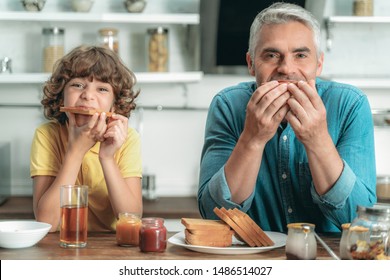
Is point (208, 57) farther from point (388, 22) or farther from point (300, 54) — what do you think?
point (300, 54)

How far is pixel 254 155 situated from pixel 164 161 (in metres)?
1.89

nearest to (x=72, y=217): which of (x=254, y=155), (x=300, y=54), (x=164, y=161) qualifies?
(x=254, y=155)

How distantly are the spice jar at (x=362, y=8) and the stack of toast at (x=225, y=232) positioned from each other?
2169mm

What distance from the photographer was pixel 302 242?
135 cm

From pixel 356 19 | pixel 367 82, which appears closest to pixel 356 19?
pixel 356 19

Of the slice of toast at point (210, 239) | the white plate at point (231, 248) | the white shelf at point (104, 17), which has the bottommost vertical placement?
the white plate at point (231, 248)

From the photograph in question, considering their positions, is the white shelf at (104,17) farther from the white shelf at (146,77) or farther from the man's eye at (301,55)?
the man's eye at (301,55)

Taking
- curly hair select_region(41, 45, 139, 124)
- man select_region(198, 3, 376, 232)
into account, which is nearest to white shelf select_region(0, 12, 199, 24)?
curly hair select_region(41, 45, 139, 124)

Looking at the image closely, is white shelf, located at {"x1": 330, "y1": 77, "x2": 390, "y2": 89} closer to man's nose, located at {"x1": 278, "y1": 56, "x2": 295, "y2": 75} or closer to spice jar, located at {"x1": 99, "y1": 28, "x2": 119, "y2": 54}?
spice jar, located at {"x1": 99, "y1": 28, "x2": 119, "y2": 54}

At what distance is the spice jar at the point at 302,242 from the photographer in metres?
1.35

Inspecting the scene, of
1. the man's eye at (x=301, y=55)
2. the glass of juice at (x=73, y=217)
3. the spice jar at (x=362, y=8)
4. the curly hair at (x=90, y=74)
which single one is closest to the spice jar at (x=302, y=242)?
the glass of juice at (x=73, y=217)

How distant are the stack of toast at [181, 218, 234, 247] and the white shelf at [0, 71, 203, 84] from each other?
71.1 inches

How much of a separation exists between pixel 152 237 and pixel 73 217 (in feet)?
0.62

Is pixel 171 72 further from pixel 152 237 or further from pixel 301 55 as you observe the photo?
pixel 152 237
